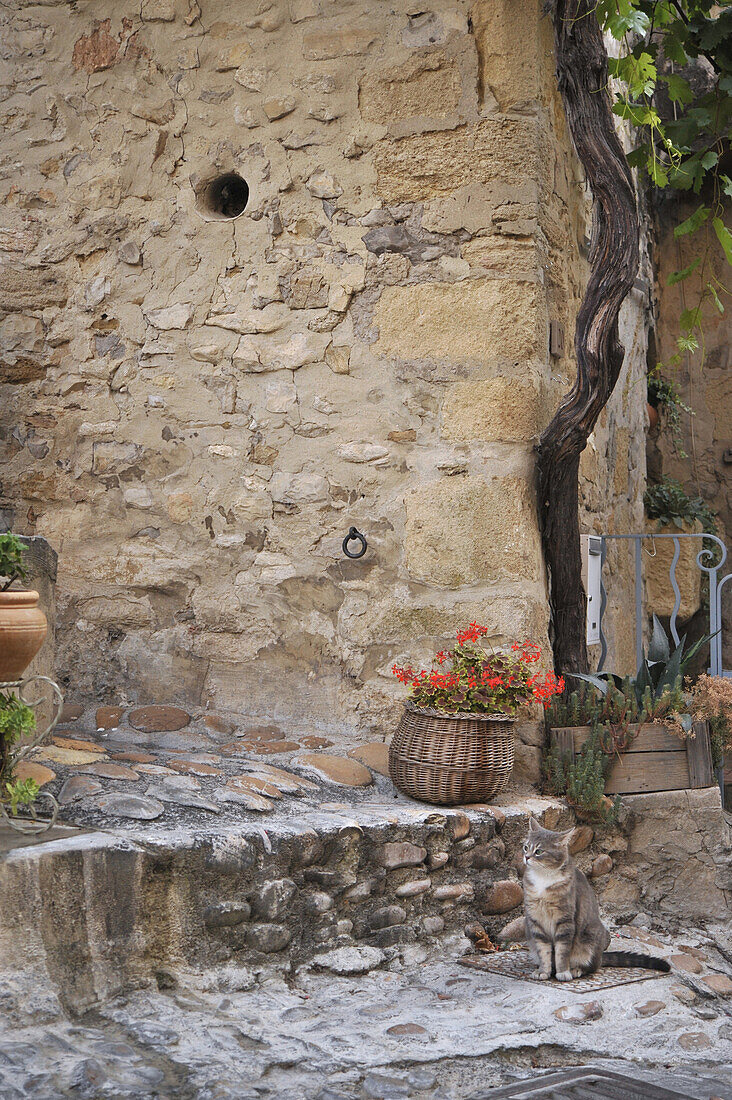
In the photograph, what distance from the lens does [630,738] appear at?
3.96 meters

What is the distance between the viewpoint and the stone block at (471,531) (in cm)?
400

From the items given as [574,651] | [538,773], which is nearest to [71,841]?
[538,773]

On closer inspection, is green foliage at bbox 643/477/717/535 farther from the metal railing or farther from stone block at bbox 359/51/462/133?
stone block at bbox 359/51/462/133

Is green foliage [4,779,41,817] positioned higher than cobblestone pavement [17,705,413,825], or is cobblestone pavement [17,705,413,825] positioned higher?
green foliage [4,779,41,817]

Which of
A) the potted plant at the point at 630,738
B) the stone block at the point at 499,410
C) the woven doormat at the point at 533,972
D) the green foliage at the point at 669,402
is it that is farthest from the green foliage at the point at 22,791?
the green foliage at the point at 669,402

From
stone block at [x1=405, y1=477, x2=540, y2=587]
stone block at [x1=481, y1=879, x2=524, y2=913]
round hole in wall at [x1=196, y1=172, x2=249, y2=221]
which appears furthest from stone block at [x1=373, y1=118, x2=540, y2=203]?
stone block at [x1=481, y1=879, x2=524, y2=913]

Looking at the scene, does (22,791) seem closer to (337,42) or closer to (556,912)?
(556,912)

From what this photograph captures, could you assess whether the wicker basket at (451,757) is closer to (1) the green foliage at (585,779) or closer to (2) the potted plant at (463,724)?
(2) the potted plant at (463,724)

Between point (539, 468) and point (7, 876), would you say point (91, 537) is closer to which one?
point (539, 468)

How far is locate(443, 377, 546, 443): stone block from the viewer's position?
13.2 feet

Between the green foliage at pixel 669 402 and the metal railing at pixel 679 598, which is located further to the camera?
the green foliage at pixel 669 402

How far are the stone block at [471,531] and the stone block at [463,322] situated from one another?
10.8 inches

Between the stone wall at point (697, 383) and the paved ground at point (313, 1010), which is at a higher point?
the stone wall at point (697, 383)

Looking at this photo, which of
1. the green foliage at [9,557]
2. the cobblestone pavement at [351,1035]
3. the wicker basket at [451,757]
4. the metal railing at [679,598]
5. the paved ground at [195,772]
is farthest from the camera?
the metal railing at [679,598]
